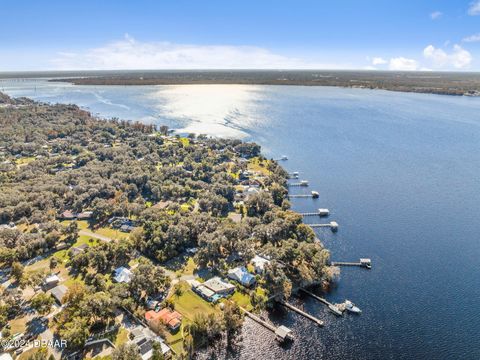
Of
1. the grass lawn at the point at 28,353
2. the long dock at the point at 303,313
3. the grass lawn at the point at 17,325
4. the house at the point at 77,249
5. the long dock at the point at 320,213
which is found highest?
the long dock at the point at 320,213

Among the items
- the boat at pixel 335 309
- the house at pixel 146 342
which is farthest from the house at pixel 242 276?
the house at pixel 146 342

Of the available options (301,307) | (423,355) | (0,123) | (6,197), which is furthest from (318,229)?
(0,123)

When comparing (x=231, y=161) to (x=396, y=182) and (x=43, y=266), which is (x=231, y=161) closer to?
(x=396, y=182)

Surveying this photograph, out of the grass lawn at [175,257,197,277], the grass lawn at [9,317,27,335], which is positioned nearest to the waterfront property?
the grass lawn at [175,257,197,277]

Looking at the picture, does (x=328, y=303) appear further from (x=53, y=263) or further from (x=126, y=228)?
(x=53, y=263)

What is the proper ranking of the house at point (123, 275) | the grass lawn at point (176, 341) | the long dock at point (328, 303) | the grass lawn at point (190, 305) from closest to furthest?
the grass lawn at point (176, 341), the grass lawn at point (190, 305), the long dock at point (328, 303), the house at point (123, 275)

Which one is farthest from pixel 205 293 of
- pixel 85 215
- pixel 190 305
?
pixel 85 215

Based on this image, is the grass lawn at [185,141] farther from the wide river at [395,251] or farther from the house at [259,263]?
the house at [259,263]
